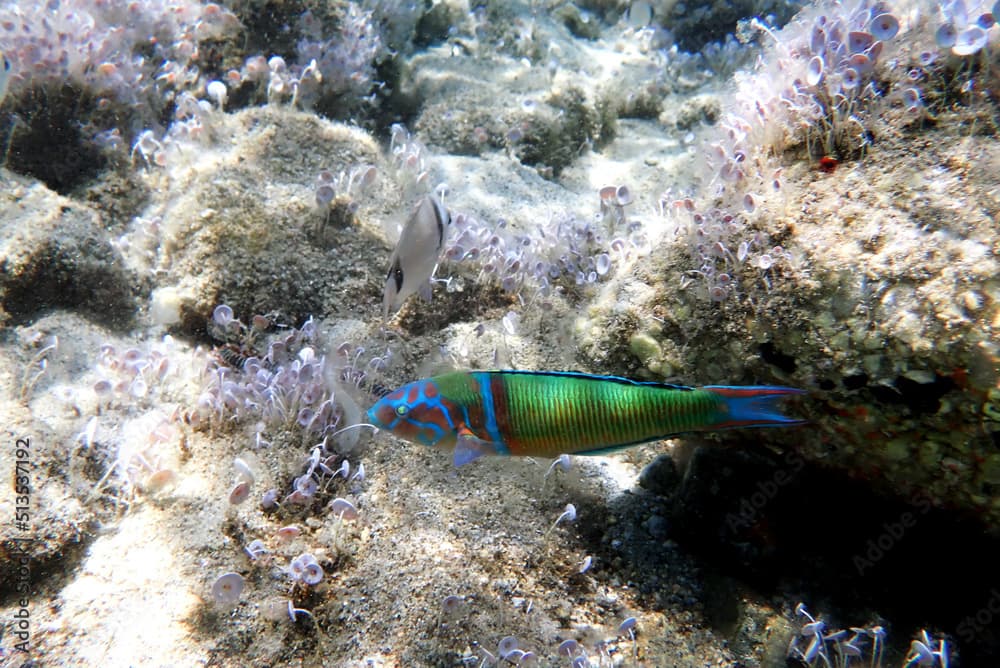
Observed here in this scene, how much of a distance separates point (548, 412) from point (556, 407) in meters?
0.04

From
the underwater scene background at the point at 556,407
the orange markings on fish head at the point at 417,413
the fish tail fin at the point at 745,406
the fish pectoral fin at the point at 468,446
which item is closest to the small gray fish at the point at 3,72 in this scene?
the underwater scene background at the point at 556,407

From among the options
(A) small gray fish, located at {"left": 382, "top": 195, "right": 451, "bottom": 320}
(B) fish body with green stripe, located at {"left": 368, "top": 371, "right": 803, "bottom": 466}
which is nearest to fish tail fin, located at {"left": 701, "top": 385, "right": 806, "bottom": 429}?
(B) fish body with green stripe, located at {"left": 368, "top": 371, "right": 803, "bottom": 466}

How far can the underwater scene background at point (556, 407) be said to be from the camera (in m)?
2.42

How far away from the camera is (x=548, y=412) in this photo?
7.20 feet

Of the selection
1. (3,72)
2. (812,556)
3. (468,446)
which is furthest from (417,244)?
(3,72)

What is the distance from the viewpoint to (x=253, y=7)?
6.50m

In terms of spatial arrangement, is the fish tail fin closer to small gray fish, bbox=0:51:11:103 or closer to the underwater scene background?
the underwater scene background

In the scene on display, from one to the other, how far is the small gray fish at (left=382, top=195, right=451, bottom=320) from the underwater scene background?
2 cm

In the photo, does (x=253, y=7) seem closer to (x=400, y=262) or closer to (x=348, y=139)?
(x=348, y=139)

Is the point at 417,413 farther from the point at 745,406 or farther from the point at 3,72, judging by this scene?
the point at 3,72

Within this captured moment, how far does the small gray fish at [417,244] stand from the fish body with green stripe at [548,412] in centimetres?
98

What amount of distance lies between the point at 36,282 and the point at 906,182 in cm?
650

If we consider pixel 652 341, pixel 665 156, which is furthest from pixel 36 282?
pixel 665 156

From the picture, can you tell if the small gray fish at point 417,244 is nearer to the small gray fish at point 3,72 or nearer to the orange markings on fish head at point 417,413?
the orange markings on fish head at point 417,413
